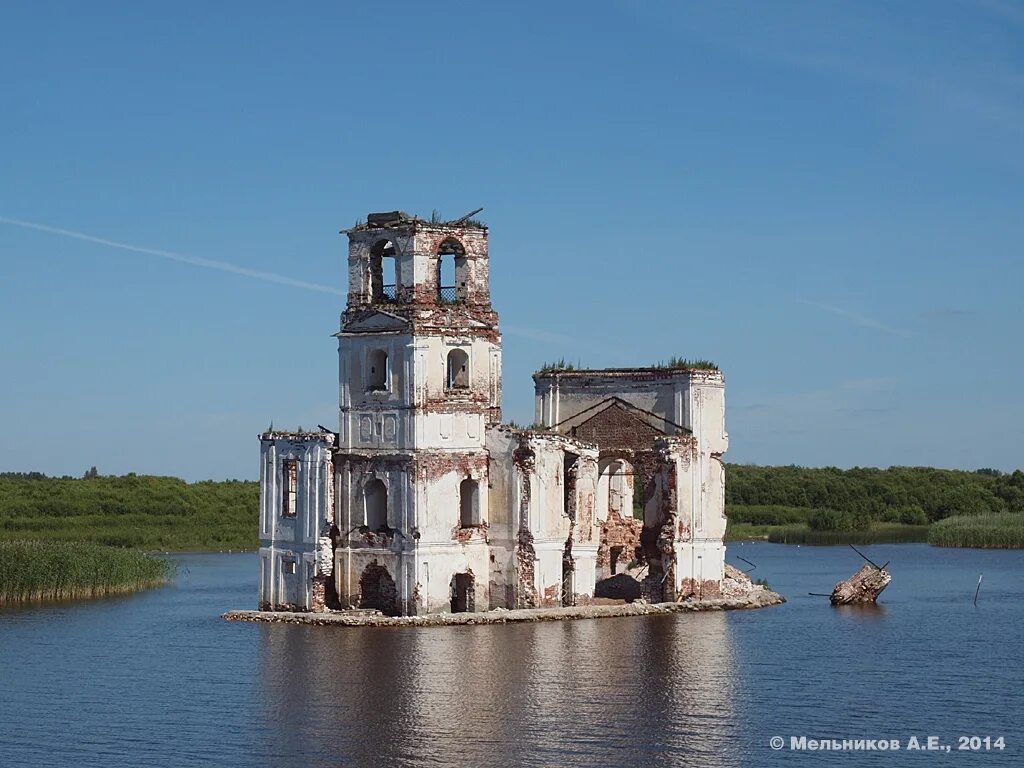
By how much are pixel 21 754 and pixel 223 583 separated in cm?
3018

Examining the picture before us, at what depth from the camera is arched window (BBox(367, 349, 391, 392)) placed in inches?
1727

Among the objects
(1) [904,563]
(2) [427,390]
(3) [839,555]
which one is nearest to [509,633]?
(2) [427,390]

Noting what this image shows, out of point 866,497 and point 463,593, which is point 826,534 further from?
point 463,593

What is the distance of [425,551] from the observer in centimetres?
4262

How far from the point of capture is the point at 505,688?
1277 inches

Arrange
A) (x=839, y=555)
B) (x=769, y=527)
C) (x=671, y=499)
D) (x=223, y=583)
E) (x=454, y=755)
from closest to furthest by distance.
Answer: (x=454, y=755) < (x=671, y=499) < (x=223, y=583) < (x=839, y=555) < (x=769, y=527)

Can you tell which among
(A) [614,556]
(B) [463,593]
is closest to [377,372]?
(B) [463,593]

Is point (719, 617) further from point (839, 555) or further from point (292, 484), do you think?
point (839, 555)

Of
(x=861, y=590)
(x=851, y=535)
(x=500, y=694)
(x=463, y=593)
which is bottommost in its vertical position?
(x=500, y=694)

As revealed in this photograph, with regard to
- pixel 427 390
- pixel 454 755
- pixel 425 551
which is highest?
pixel 427 390

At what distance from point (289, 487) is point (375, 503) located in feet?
8.31

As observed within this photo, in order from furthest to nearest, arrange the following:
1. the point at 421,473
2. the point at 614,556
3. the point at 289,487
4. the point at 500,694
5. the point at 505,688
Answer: the point at 614,556 < the point at 289,487 < the point at 421,473 < the point at 505,688 < the point at 500,694

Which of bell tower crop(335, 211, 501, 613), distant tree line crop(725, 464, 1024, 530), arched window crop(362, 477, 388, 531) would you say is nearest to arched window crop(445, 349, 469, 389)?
bell tower crop(335, 211, 501, 613)

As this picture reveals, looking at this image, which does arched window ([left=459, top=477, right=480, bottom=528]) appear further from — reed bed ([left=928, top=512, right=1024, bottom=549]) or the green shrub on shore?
the green shrub on shore
